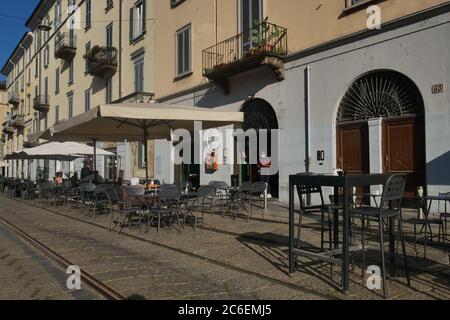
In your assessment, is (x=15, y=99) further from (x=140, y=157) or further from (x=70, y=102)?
(x=140, y=157)

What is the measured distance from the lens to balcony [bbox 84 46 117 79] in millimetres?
25062

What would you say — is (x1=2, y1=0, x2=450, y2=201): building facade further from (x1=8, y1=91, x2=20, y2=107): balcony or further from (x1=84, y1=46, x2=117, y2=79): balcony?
(x1=8, y1=91, x2=20, y2=107): balcony

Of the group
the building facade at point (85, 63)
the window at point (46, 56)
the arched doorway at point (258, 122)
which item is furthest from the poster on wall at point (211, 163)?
the window at point (46, 56)

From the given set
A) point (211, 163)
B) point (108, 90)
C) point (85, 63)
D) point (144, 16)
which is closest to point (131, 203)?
point (211, 163)

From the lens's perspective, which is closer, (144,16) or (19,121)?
(144,16)

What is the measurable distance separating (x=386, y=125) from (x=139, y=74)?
48.0 ft

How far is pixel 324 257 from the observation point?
4832 millimetres

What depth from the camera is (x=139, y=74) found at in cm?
2291

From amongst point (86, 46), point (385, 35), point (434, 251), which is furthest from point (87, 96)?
point (434, 251)

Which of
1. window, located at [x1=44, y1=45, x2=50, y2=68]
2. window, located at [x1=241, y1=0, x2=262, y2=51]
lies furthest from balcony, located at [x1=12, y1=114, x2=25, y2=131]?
window, located at [x1=241, y1=0, x2=262, y2=51]

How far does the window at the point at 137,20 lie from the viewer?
882 inches

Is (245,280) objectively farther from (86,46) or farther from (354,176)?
(86,46)

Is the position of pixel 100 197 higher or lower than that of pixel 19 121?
lower

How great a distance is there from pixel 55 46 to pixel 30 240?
30.5 meters
